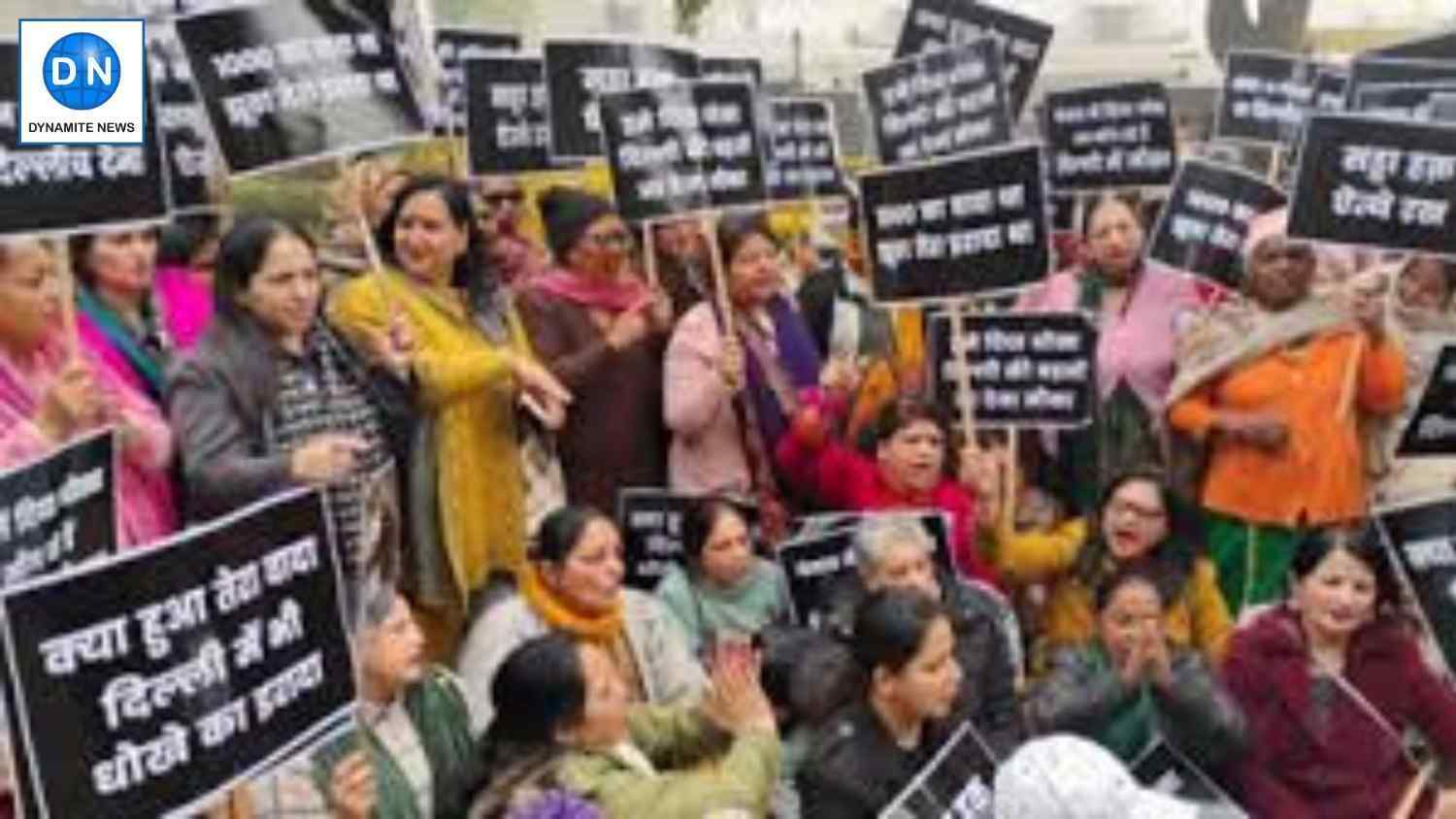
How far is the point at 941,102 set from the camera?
27.5ft

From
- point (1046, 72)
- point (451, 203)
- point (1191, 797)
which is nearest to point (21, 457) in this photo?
point (451, 203)

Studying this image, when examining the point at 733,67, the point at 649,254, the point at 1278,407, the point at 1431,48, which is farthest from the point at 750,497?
the point at 1431,48

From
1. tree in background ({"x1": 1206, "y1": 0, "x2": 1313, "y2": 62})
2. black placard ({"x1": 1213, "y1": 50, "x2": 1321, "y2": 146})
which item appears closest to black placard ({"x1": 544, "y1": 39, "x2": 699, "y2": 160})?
black placard ({"x1": 1213, "y1": 50, "x2": 1321, "y2": 146})

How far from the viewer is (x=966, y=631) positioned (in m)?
5.70

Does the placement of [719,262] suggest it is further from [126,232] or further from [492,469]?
[126,232]

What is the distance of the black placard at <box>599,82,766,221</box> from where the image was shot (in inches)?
278

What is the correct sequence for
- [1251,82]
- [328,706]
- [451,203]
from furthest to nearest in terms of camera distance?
[1251,82], [451,203], [328,706]

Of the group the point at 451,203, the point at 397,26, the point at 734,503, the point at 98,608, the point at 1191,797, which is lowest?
the point at 1191,797

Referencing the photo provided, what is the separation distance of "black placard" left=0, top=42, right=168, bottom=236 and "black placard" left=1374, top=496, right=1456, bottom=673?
2.74m

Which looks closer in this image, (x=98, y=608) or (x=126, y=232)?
(x=98, y=608)

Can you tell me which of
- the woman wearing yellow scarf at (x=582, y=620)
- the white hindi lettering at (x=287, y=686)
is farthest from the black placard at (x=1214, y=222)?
the white hindi lettering at (x=287, y=686)

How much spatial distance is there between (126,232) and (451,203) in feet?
2.75

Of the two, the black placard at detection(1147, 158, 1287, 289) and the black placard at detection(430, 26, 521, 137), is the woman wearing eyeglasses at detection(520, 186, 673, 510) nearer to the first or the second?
the black placard at detection(1147, 158, 1287, 289)

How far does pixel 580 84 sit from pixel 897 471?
6.27 feet
